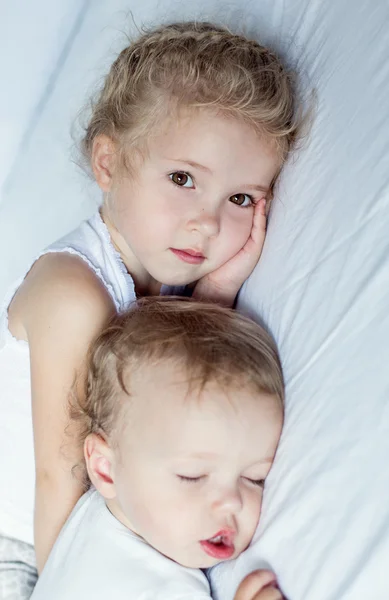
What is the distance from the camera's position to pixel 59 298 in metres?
1.03

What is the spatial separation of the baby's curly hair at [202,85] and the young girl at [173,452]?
0.89 feet

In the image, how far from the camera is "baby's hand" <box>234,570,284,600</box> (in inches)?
29.2

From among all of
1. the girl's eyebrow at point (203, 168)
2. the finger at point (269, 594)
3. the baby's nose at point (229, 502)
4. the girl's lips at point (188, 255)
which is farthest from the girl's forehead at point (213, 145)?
the finger at point (269, 594)

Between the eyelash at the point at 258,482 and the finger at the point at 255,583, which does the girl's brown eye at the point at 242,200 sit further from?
the finger at the point at 255,583

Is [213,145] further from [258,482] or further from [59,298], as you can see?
[258,482]

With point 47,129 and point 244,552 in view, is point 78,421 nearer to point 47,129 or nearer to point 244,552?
point 244,552

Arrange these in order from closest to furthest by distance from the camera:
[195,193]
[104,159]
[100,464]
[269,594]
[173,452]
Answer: [269,594] → [173,452] → [100,464] → [195,193] → [104,159]

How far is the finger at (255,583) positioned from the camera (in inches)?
30.0

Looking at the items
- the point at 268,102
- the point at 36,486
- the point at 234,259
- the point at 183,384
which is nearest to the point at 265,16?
the point at 268,102

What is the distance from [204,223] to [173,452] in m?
0.33

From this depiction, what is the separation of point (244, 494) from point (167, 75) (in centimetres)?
57

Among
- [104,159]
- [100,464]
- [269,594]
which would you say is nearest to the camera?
[269,594]

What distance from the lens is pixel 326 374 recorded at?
781mm

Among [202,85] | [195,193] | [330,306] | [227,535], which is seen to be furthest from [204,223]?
[227,535]
